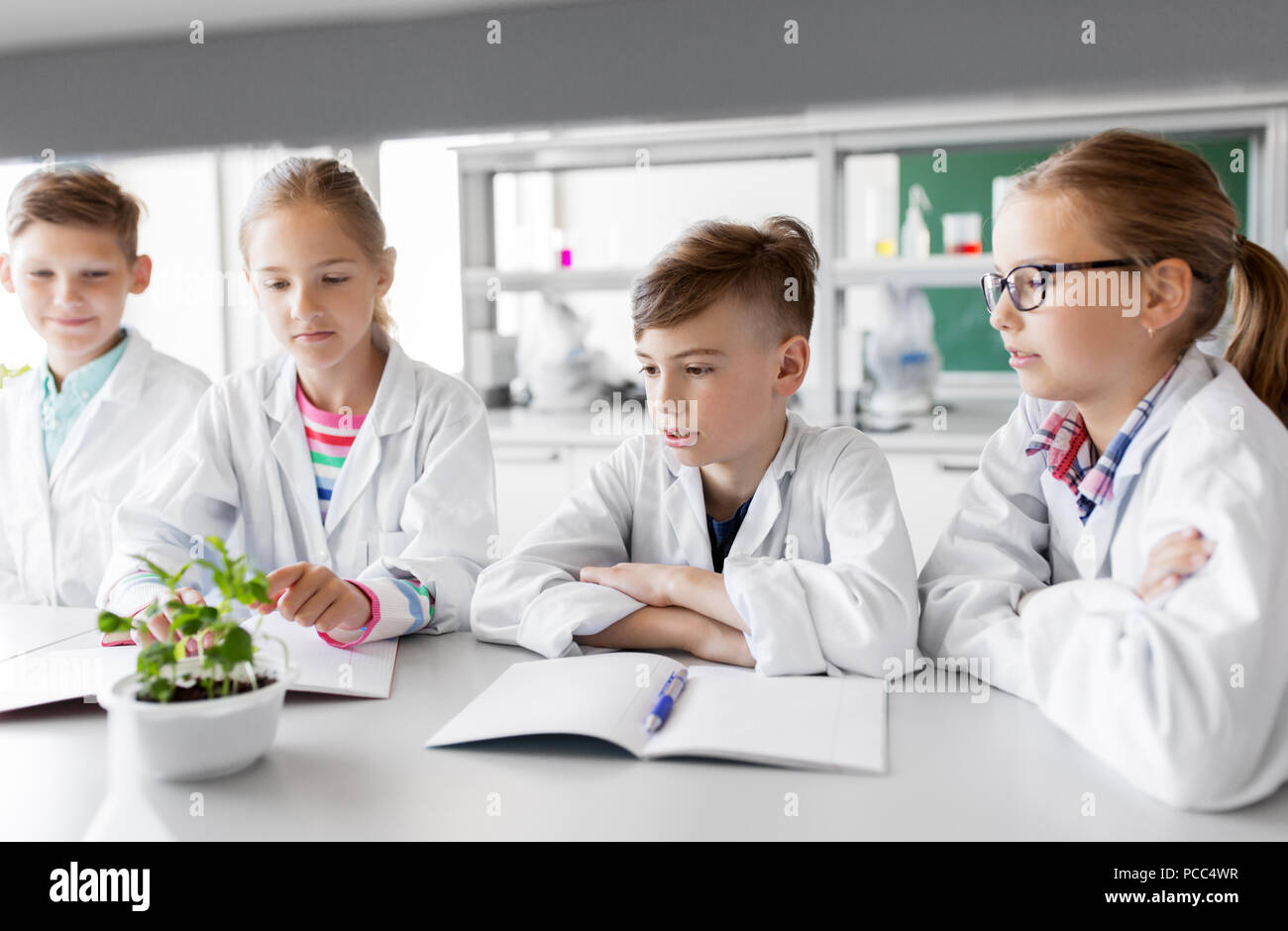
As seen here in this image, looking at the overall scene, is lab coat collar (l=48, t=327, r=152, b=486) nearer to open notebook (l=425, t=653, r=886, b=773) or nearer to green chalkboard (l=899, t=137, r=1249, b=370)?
open notebook (l=425, t=653, r=886, b=773)

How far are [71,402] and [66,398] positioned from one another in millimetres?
11

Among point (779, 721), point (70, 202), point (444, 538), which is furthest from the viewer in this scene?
point (70, 202)

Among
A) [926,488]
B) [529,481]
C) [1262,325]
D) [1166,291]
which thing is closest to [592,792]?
[1166,291]

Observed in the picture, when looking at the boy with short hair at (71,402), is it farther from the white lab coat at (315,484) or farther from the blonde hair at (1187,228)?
the blonde hair at (1187,228)

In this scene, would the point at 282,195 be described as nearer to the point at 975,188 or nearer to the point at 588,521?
the point at 588,521

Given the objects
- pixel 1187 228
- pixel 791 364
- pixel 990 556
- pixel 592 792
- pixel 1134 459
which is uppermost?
pixel 1187 228

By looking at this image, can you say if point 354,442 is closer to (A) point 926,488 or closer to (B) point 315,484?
(B) point 315,484

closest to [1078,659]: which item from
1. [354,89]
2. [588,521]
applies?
[588,521]

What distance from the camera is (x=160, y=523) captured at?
147 centimetres

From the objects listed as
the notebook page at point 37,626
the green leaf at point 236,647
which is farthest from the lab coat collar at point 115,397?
the green leaf at point 236,647

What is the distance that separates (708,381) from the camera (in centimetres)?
129

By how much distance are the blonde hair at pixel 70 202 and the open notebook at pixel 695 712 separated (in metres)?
1.24
